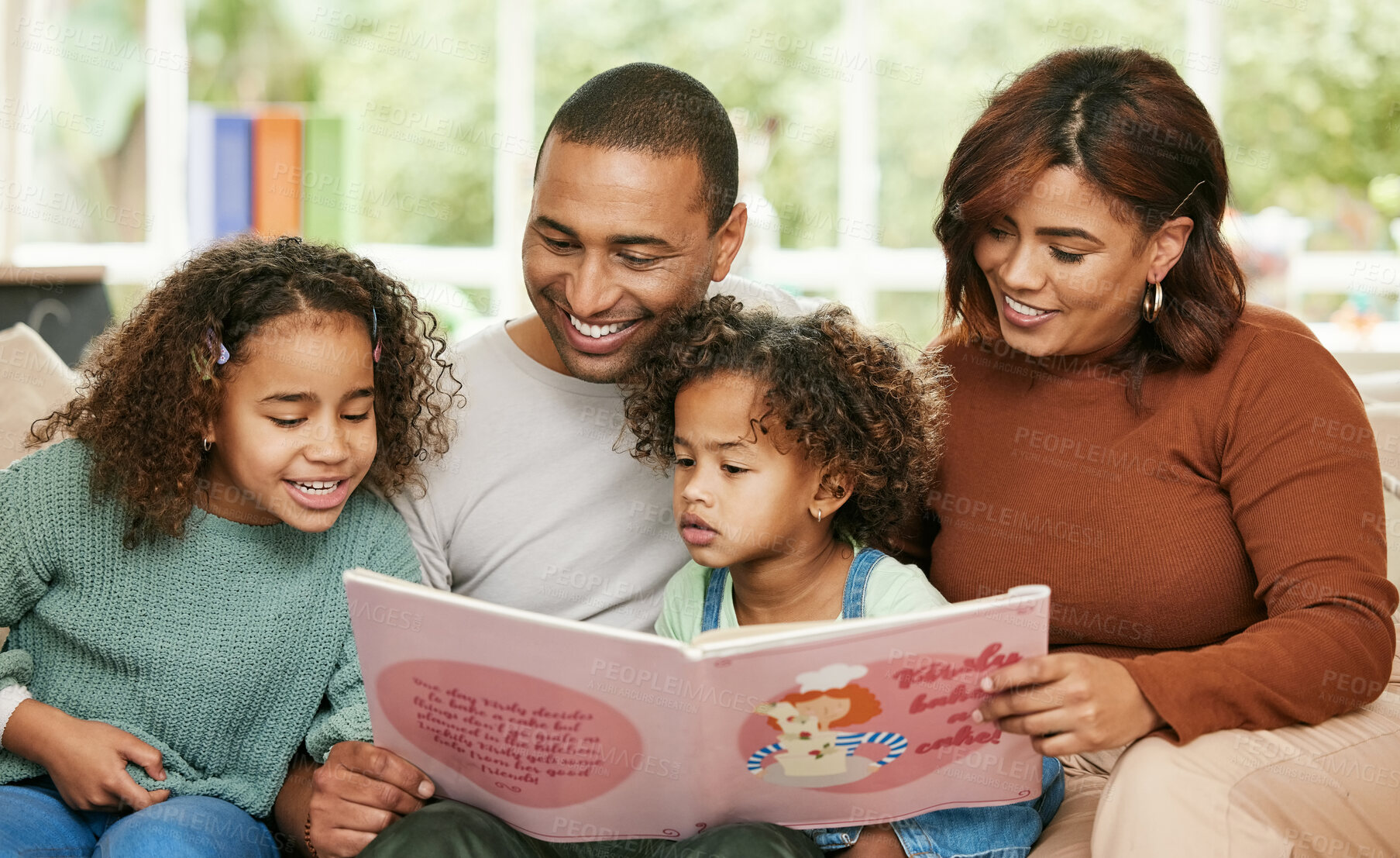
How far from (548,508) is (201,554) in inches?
18.2

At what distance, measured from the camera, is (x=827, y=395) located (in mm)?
1540

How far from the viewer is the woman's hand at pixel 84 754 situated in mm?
1410

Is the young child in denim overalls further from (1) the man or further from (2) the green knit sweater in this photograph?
Answer: (2) the green knit sweater

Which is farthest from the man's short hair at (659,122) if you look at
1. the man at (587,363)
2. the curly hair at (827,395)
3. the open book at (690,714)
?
the open book at (690,714)

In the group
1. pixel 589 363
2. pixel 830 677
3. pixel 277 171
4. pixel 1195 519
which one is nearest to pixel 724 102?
pixel 277 171

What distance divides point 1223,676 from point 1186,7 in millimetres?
4339

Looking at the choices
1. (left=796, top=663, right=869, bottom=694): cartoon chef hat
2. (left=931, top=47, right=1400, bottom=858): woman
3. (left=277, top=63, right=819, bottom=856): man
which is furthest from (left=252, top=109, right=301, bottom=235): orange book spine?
→ (left=796, top=663, right=869, bottom=694): cartoon chef hat

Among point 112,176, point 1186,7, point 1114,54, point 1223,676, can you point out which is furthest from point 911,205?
point 1223,676

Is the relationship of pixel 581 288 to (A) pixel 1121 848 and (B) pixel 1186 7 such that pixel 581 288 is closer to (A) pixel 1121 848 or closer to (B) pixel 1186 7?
(A) pixel 1121 848

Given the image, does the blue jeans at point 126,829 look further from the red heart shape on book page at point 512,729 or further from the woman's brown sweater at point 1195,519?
the woman's brown sweater at point 1195,519

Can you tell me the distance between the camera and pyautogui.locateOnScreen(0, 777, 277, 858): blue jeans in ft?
4.39

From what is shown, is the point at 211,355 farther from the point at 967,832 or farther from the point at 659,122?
the point at 967,832

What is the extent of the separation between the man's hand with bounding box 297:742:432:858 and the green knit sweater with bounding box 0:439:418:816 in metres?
0.14

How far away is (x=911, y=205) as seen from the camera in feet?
16.9
